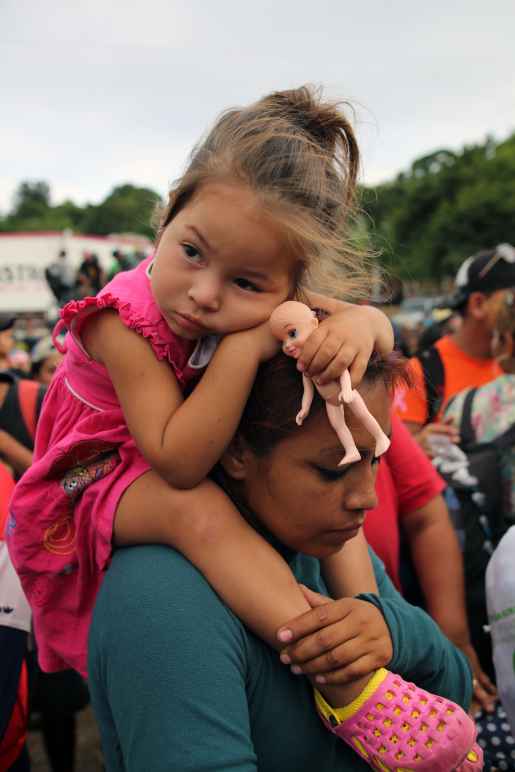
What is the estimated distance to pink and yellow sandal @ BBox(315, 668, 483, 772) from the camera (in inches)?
50.5

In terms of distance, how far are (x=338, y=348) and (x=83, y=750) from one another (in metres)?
3.97

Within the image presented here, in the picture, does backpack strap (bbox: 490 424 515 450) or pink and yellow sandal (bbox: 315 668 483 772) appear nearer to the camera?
pink and yellow sandal (bbox: 315 668 483 772)

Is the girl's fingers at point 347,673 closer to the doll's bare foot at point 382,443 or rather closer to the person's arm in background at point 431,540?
the doll's bare foot at point 382,443

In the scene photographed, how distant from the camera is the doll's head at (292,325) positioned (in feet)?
4.34

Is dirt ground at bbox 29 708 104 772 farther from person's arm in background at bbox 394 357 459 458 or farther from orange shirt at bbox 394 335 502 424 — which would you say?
orange shirt at bbox 394 335 502 424

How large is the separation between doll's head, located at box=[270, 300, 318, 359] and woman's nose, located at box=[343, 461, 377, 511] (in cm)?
30

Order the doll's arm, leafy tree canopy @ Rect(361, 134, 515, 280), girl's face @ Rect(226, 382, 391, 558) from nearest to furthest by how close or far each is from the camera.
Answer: the doll's arm, girl's face @ Rect(226, 382, 391, 558), leafy tree canopy @ Rect(361, 134, 515, 280)

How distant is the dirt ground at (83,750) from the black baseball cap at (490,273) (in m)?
3.53

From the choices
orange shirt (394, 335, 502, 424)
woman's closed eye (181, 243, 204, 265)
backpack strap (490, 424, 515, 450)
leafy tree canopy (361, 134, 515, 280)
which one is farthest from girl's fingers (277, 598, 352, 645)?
leafy tree canopy (361, 134, 515, 280)

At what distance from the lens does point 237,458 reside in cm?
153

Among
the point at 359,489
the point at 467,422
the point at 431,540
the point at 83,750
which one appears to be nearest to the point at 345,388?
the point at 359,489

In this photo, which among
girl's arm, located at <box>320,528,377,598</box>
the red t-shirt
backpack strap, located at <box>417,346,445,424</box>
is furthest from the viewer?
backpack strap, located at <box>417,346,445,424</box>

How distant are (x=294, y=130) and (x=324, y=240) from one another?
0.25 metres

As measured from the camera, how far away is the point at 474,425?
11.5ft
